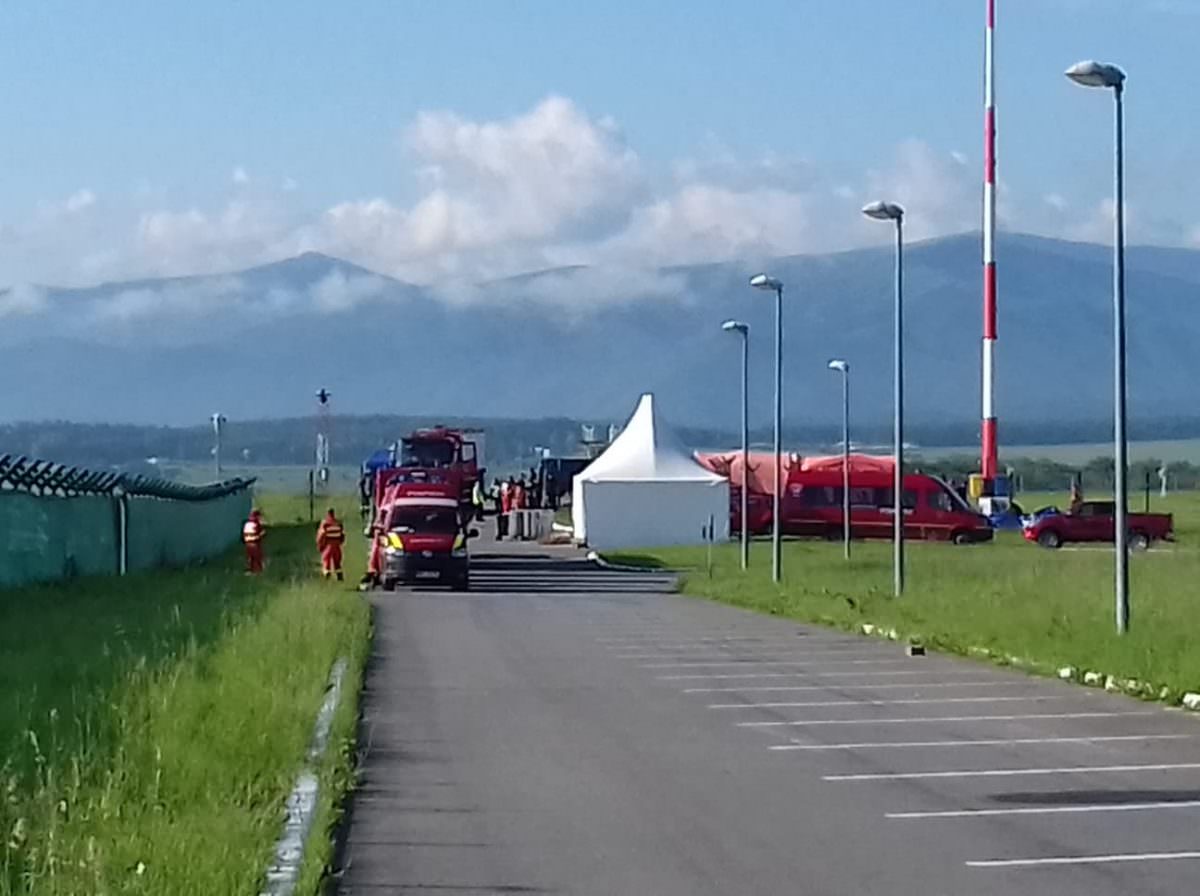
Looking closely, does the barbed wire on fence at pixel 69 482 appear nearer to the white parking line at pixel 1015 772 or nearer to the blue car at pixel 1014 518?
the white parking line at pixel 1015 772

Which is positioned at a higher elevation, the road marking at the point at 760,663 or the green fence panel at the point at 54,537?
the green fence panel at the point at 54,537

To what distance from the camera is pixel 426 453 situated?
57344 millimetres

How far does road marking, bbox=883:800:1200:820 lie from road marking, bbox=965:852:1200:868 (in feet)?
4.65

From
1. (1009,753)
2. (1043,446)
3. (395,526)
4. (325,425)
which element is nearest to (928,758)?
(1009,753)

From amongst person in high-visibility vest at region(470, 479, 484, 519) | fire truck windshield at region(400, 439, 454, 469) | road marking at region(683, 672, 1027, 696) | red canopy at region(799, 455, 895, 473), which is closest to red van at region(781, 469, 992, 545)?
red canopy at region(799, 455, 895, 473)

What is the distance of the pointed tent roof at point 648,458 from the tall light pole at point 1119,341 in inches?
1607

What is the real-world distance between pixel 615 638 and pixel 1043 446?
15092cm

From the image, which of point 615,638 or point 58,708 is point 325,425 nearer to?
point 615,638

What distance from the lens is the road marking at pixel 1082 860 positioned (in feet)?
37.9

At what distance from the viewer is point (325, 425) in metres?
102

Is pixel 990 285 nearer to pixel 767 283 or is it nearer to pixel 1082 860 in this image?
pixel 767 283

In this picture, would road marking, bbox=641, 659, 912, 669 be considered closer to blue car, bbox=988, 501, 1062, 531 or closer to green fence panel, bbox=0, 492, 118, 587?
green fence panel, bbox=0, 492, 118, 587

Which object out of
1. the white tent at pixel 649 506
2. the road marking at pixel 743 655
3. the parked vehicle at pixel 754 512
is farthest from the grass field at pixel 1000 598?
the parked vehicle at pixel 754 512

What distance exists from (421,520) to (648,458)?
23.1 metres
